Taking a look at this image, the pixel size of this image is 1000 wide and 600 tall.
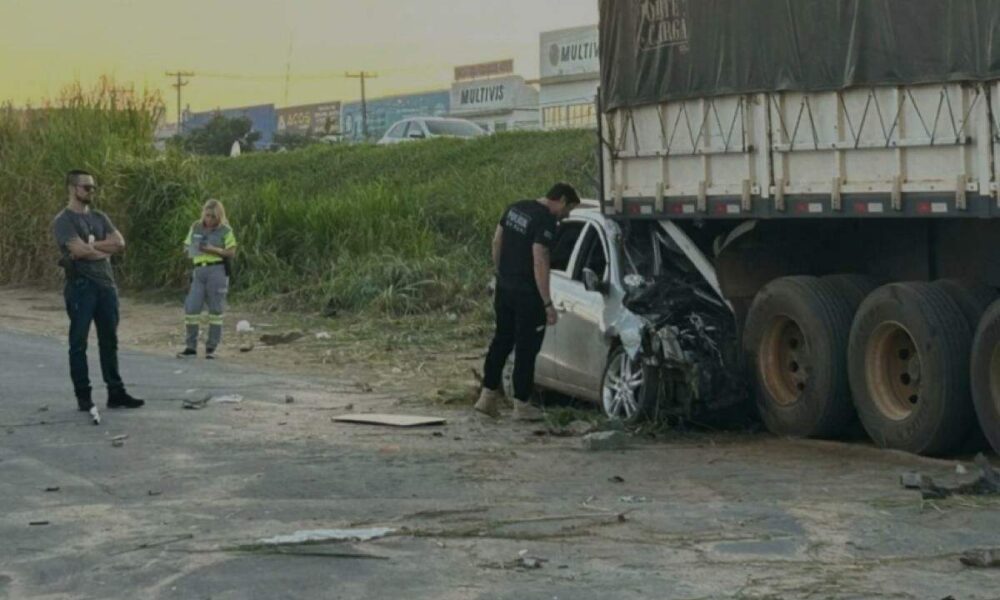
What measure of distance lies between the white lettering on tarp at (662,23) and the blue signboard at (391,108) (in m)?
82.7

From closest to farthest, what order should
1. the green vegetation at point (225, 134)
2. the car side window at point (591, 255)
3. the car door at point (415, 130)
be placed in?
1. the car side window at point (591, 255)
2. the car door at point (415, 130)
3. the green vegetation at point (225, 134)

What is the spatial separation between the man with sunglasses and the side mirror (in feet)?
11.6

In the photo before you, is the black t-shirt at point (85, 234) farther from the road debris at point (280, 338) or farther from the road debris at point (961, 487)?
the road debris at point (280, 338)

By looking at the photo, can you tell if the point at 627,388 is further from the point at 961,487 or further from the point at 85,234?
the point at 85,234

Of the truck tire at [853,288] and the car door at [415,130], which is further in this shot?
the car door at [415,130]

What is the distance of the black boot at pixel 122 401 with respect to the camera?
45.6 ft

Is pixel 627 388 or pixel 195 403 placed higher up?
pixel 627 388

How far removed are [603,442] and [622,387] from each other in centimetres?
107

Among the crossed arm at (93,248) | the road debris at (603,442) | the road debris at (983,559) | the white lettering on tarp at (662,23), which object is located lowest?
the road debris at (983,559)

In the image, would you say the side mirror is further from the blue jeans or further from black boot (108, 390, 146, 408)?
black boot (108, 390, 146, 408)

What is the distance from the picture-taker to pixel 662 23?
1365 cm

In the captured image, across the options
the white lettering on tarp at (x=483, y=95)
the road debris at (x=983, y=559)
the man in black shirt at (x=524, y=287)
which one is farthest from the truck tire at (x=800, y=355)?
the white lettering on tarp at (x=483, y=95)

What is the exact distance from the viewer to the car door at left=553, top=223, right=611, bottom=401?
13.2m

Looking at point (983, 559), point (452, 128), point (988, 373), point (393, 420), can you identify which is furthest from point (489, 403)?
point (452, 128)
